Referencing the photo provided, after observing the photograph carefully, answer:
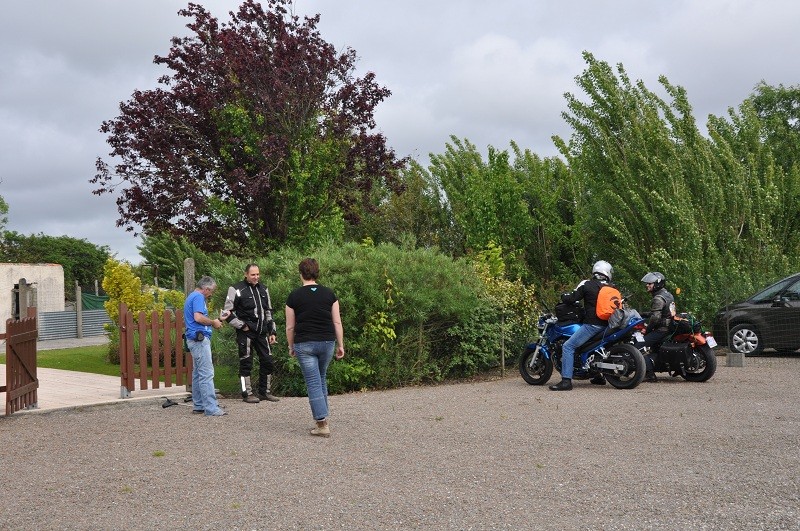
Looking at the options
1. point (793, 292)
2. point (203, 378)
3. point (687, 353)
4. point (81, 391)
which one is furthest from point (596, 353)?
point (81, 391)

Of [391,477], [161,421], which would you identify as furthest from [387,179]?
[391,477]

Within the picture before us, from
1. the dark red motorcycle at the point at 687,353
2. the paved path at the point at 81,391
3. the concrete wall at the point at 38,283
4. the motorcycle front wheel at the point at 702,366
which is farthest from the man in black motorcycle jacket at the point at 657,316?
the concrete wall at the point at 38,283

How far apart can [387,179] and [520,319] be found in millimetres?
4637

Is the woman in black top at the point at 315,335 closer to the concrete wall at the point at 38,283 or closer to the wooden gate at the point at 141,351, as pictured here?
the wooden gate at the point at 141,351

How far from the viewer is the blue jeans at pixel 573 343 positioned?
12227 millimetres

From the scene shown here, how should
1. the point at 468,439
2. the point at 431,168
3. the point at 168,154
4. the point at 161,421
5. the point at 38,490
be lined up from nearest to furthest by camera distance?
the point at 38,490 < the point at 468,439 < the point at 161,421 < the point at 168,154 < the point at 431,168

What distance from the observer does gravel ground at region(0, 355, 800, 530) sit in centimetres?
564

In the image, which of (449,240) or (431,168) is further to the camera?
(431,168)

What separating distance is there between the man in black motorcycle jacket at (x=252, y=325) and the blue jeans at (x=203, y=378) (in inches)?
29.3

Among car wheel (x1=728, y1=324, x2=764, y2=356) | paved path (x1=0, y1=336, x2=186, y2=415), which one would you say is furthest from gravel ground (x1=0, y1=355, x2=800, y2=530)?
car wheel (x1=728, y1=324, x2=764, y2=356)

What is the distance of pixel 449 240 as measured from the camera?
2791 centimetres

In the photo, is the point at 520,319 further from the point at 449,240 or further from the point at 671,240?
the point at 449,240

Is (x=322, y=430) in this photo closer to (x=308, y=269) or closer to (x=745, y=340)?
(x=308, y=269)

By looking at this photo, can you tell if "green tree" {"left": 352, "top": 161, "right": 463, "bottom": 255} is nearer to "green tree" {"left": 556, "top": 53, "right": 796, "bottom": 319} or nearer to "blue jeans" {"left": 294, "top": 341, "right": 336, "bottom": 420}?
"green tree" {"left": 556, "top": 53, "right": 796, "bottom": 319}
